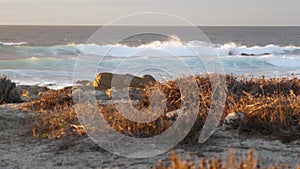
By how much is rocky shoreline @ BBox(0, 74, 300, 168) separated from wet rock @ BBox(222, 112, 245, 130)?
7cm

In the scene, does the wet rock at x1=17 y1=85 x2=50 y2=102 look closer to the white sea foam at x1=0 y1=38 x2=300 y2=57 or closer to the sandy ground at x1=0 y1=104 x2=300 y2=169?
the sandy ground at x1=0 y1=104 x2=300 y2=169

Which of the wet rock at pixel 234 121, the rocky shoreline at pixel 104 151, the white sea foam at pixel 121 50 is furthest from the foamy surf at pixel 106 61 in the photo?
the rocky shoreline at pixel 104 151

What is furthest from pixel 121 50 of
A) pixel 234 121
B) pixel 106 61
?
pixel 234 121

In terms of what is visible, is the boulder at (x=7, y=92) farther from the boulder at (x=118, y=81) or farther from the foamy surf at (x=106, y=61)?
the foamy surf at (x=106, y=61)

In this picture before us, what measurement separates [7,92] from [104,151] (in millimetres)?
4888

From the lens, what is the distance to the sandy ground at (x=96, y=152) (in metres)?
4.84

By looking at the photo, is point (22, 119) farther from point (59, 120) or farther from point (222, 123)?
point (222, 123)

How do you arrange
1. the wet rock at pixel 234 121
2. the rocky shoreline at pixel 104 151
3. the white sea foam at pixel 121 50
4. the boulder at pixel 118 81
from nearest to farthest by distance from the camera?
the rocky shoreline at pixel 104 151 → the wet rock at pixel 234 121 → the boulder at pixel 118 81 → the white sea foam at pixel 121 50

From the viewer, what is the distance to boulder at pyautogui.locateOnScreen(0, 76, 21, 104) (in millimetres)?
9224

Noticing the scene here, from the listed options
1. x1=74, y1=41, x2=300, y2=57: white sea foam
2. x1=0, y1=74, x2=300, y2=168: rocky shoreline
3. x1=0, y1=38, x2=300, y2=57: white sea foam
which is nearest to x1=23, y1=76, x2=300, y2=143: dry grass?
x1=0, y1=74, x2=300, y2=168: rocky shoreline

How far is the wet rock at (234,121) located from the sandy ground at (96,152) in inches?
5.0

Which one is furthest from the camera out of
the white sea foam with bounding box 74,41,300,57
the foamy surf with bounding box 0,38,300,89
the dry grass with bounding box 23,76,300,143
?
the white sea foam with bounding box 74,41,300,57

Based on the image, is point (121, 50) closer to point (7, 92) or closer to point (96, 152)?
point (7, 92)

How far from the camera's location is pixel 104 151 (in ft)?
17.3
